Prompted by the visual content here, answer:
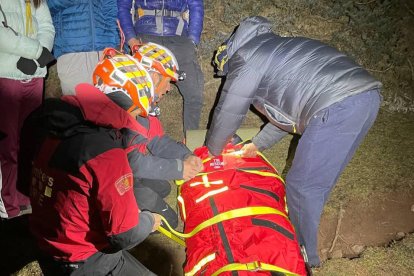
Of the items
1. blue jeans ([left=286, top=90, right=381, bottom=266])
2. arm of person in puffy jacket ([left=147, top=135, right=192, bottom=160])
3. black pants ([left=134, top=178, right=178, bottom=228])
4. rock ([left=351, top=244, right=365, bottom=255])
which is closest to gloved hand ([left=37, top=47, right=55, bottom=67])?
arm of person in puffy jacket ([left=147, top=135, right=192, bottom=160])

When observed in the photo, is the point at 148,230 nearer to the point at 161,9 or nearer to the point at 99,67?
the point at 99,67

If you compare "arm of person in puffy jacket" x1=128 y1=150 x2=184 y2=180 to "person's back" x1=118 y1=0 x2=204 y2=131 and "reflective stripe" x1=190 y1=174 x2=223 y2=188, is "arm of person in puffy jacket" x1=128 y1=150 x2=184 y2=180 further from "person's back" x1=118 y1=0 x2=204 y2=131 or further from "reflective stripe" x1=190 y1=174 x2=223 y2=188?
"person's back" x1=118 y1=0 x2=204 y2=131

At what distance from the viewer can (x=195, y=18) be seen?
458 centimetres

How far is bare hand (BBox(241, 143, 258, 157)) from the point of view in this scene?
365cm

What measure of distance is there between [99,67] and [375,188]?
3.84 metres

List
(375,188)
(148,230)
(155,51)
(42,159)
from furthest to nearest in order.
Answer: (375,188), (155,51), (148,230), (42,159)

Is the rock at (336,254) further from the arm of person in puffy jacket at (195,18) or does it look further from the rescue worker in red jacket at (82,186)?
the arm of person in puffy jacket at (195,18)

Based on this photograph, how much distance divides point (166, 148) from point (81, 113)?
1768 mm

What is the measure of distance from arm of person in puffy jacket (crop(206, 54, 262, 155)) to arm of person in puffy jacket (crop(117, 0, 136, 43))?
1995 millimetres

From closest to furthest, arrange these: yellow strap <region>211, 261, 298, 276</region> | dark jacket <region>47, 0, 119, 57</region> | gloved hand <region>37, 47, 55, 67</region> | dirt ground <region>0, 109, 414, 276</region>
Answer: yellow strap <region>211, 261, 298, 276</region>, dirt ground <region>0, 109, 414, 276</region>, gloved hand <region>37, 47, 55, 67</region>, dark jacket <region>47, 0, 119, 57</region>

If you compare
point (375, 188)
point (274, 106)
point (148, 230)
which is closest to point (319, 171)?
point (274, 106)

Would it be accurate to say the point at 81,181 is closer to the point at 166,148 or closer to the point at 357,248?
the point at 166,148

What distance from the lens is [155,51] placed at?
3.44 meters

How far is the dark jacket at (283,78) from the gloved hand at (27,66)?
7.44 ft
